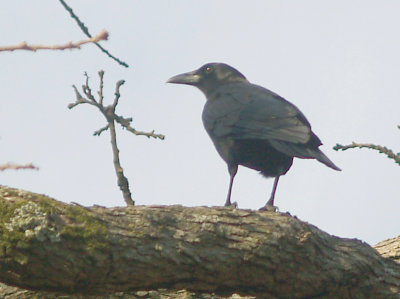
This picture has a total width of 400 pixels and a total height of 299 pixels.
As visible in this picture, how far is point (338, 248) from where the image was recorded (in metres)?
4.45

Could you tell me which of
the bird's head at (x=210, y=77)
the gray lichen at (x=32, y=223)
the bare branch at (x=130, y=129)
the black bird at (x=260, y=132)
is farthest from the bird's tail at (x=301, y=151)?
the gray lichen at (x=32, y=223)

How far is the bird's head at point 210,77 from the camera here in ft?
27.1

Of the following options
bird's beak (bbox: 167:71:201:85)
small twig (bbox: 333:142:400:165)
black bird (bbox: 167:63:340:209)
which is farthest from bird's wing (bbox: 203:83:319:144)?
small twig (bbox: 333:142:400:165)

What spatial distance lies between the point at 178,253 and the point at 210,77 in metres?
4.67

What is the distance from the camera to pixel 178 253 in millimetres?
3850

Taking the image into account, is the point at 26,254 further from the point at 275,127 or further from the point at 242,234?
the point at 275,127

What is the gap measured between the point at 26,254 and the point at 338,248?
6.43 ft

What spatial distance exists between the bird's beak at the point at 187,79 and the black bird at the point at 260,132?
82 centimetres

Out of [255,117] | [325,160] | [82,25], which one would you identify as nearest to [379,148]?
[325,160]

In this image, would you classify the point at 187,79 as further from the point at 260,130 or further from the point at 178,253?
the point at 178,253

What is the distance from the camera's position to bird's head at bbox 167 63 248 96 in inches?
326

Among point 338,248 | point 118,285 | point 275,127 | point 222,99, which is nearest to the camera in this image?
point 118,285

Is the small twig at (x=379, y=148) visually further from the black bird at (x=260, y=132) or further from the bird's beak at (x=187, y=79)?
the bird's beak at (x=187, y=79)

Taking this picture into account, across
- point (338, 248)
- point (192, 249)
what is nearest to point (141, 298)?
point (192, 249)
